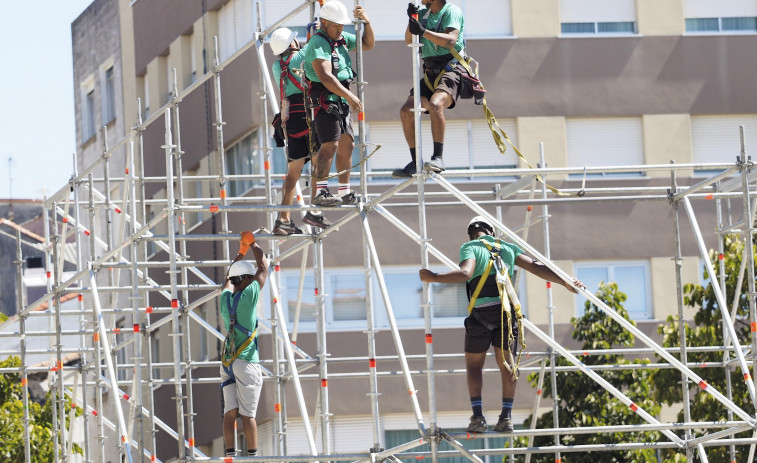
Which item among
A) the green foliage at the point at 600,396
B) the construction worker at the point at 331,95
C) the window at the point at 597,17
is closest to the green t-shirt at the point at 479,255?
the construction worker at the point at 331,95

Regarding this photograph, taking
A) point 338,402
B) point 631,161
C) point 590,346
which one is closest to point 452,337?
point 338,402

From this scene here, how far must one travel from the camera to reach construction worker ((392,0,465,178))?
1484 cm

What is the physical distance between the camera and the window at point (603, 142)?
30734mm

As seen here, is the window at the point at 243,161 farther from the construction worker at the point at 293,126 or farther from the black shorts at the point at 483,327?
the black shorts at the point at 483,327

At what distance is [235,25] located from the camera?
101 feet

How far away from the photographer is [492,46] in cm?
3045

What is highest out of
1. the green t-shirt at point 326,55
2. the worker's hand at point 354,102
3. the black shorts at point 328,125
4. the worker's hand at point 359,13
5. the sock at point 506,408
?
the worker's hand at point 359,13

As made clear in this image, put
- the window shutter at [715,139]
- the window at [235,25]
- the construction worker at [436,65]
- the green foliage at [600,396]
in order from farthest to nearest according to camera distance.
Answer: the window shutter at [715,139] → the window at [235,25] → the green foliage at [600,396] → the construction worker at [436,65]

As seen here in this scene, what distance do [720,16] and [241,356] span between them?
61.0 feet

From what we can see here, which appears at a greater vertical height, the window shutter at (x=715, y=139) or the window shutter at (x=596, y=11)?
the window shutter at (x=596, y=11)

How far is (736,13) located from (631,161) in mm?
3513

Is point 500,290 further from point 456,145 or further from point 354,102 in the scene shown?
point 456,145

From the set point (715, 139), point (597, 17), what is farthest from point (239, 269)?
point (715, 139)

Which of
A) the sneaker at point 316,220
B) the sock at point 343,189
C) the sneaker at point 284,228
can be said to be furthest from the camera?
the sneaker at point 316,220
